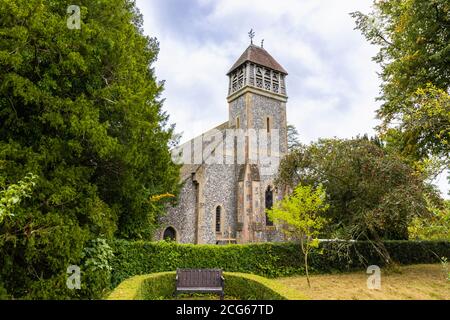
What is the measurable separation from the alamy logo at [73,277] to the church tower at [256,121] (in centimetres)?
1448

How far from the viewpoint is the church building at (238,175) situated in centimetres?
2122

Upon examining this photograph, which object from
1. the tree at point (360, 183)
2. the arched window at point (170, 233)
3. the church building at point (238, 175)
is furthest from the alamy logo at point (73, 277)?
the arched window at point (170, 233)

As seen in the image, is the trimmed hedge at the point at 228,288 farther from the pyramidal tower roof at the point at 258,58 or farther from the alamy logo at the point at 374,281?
the pyramidal tower roof at the point at 258,58

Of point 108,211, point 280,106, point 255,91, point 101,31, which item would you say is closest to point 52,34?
point 101,31

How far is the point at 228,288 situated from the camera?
1026 cm

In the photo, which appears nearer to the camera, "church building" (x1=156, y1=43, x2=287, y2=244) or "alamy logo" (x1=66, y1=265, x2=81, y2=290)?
"alamy logo" (x1=66, y1=265, x2=81, y2=290)

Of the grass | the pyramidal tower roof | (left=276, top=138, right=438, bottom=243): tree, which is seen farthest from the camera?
the pyramidal tower roof

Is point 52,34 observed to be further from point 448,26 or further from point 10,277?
point 448,26

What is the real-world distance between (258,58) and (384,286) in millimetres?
20882

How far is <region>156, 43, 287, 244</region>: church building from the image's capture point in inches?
835

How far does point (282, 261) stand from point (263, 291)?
5936mm

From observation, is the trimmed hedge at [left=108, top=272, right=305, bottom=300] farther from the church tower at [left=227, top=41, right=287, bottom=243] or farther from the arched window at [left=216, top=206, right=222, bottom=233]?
the arched window at [left=216, top=206, right=222, bottom=233]

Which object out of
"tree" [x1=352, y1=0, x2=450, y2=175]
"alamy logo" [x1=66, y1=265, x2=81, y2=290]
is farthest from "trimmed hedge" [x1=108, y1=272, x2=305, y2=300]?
"tree" [x1=352, y1=0, x2=450, y2=175]

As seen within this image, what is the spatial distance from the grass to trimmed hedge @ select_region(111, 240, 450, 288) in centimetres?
77
